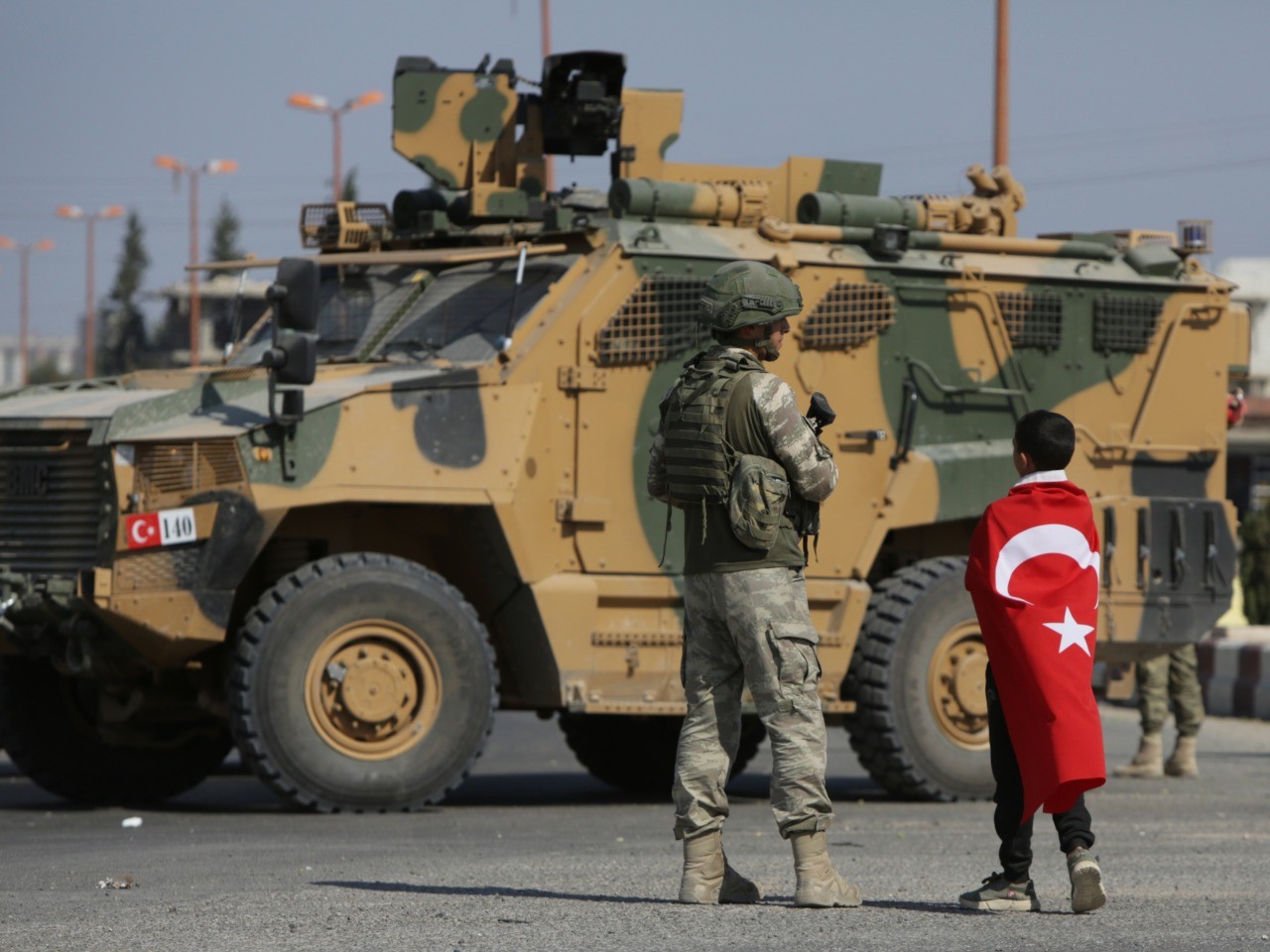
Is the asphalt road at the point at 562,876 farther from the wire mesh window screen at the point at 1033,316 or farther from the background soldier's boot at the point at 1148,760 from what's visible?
the wire mesh window screen at the point at 1033,316

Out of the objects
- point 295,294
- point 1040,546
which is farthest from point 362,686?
point 1040,546

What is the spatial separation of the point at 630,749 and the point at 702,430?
567cm

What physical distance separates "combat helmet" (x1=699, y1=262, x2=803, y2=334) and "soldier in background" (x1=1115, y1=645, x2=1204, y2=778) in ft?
21.5

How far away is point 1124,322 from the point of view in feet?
38.7

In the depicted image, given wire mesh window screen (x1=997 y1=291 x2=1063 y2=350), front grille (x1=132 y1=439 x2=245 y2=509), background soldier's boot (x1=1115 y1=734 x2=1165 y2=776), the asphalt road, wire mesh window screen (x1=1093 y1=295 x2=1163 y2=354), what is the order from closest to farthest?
the asphalt road < front grille (x1=132 y1=439 x2=245 y2=509) < wire mesh window screen (x1=997 y1=291 x2=1063 y2=350) < wire mesh window screen (x1=1093 y1=295 x2=1163 y2=354) < background soldier's boot (x1=1115 y1=734 x2=1165 y2=776)

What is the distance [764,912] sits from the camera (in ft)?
21.7

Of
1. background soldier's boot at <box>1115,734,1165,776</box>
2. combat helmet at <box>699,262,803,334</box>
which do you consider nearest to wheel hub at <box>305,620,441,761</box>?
combat helmet at <box>699,262,803,334</box>

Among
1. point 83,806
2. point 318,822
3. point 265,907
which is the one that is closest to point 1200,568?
point 318,822

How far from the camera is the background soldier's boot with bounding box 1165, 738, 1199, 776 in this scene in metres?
12.9

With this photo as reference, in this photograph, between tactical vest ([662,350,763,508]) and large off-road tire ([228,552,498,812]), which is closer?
tactical vest ([662,350,763,508])

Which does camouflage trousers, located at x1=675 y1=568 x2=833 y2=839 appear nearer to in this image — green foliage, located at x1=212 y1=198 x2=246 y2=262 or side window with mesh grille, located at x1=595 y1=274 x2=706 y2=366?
side window with mesh grille, located at x1=595 y1=274 x2=706 y2=366

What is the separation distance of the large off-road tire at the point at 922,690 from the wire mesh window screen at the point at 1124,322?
146cm

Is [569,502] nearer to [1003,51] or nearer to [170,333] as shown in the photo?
[1003,51]

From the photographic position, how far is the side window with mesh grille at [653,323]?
10.4m
